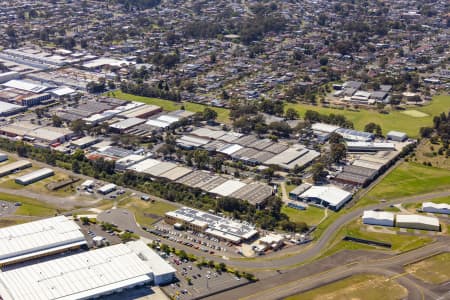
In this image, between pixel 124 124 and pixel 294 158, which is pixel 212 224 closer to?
pixel 294 158

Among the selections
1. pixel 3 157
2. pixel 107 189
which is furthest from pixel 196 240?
pixel 3 157

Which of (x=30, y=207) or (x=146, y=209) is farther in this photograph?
(x=30, y=207)

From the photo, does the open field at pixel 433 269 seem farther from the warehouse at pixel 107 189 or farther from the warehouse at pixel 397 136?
the warehouse at pixel 107 189

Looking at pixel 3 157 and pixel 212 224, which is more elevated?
pixel 3 157

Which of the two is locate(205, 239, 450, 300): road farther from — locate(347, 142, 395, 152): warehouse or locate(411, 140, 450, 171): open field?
locate(347, 142, 395, 152): warehouse

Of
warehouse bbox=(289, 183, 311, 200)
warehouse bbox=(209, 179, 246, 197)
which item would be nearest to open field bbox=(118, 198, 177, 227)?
warehouse bbox=(209, 179, 246, 197)
